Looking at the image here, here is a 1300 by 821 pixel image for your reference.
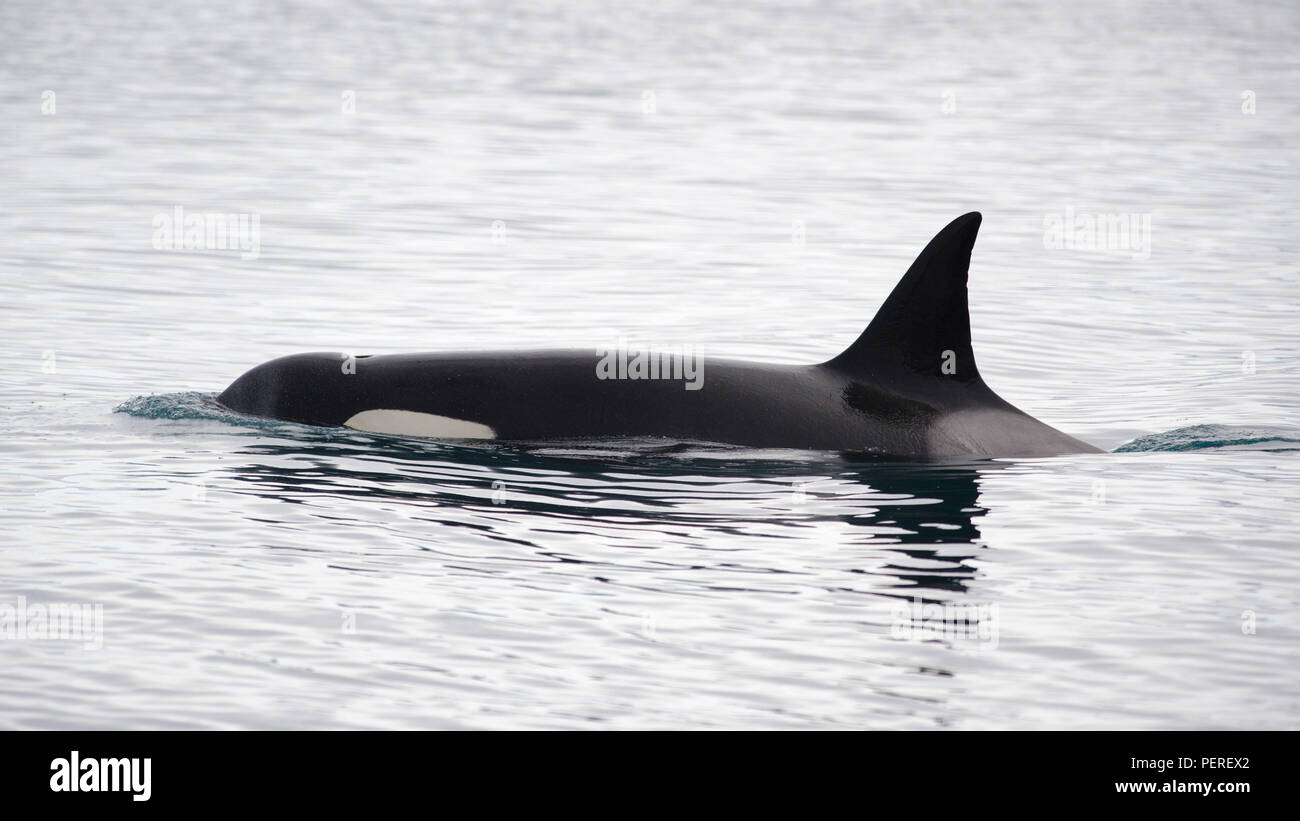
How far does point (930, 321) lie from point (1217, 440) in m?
3.25

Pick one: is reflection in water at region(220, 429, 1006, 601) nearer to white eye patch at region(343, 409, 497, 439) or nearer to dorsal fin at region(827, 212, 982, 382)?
white eye patch at region(343, 409, 497, 439)

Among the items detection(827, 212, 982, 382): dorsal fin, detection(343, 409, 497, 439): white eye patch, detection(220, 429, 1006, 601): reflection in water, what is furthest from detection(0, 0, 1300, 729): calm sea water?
detection(827, 212, 982, 382): dorsal fin

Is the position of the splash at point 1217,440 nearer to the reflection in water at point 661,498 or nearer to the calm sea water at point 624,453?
the calm sea water at point 624,453

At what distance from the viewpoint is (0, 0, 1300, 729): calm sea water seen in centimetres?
846

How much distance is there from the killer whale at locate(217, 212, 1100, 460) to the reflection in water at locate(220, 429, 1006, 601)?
0.50ft

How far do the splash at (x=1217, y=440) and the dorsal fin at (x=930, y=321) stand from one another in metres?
2.11

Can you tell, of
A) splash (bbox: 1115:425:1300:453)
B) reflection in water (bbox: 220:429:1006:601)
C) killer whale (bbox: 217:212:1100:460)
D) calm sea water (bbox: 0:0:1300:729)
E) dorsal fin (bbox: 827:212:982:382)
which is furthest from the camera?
splash (bbox: 1115:425:1300:453)

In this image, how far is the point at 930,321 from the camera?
496 inches

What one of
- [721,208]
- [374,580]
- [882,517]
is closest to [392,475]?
[374,580]

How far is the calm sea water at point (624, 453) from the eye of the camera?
8.46m

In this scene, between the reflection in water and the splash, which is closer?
the reflection in water
